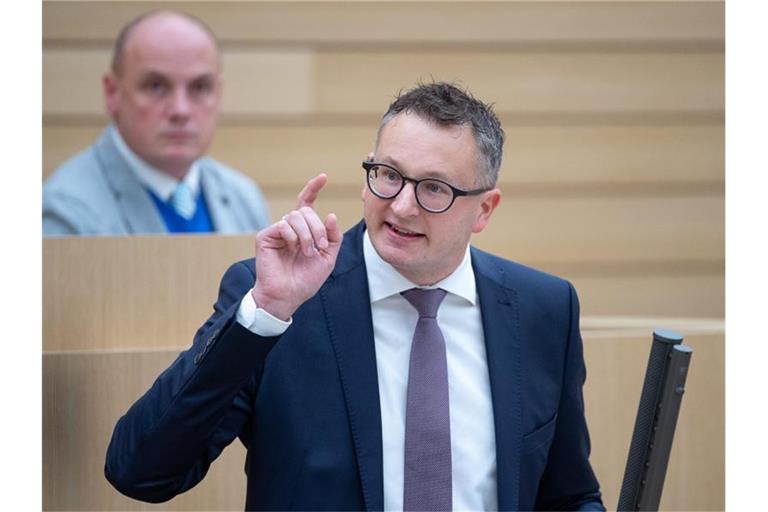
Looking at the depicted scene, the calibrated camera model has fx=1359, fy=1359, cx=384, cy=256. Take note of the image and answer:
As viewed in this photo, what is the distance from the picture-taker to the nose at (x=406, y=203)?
8.38 ft

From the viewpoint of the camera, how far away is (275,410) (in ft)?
8.52

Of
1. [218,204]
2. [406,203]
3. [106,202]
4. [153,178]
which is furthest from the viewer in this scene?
[218,204]

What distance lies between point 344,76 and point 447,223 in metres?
3.80

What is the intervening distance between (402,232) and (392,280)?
14 cm

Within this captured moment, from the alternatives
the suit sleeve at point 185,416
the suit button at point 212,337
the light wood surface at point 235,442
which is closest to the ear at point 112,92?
the light wood surface at point 235,442

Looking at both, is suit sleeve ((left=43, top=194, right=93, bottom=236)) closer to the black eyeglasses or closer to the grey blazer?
the grey blazer

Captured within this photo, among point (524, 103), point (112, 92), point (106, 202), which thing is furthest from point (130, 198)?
point (524, 103)

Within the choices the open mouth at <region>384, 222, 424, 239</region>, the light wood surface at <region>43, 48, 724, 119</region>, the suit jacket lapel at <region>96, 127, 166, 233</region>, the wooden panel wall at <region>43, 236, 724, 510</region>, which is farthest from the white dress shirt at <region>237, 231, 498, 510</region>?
the light wood surface at <region>43, 48, 724, 119</region>

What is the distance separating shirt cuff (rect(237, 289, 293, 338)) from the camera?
2.37m

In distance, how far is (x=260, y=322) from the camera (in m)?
2.38

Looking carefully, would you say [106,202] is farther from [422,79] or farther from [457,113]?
[422,79]

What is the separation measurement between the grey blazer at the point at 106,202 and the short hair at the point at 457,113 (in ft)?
5.05

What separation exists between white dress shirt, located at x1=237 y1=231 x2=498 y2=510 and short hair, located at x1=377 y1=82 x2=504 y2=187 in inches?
9.0

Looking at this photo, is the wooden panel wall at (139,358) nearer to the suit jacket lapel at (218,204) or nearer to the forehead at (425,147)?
the forehead at (425,147)
